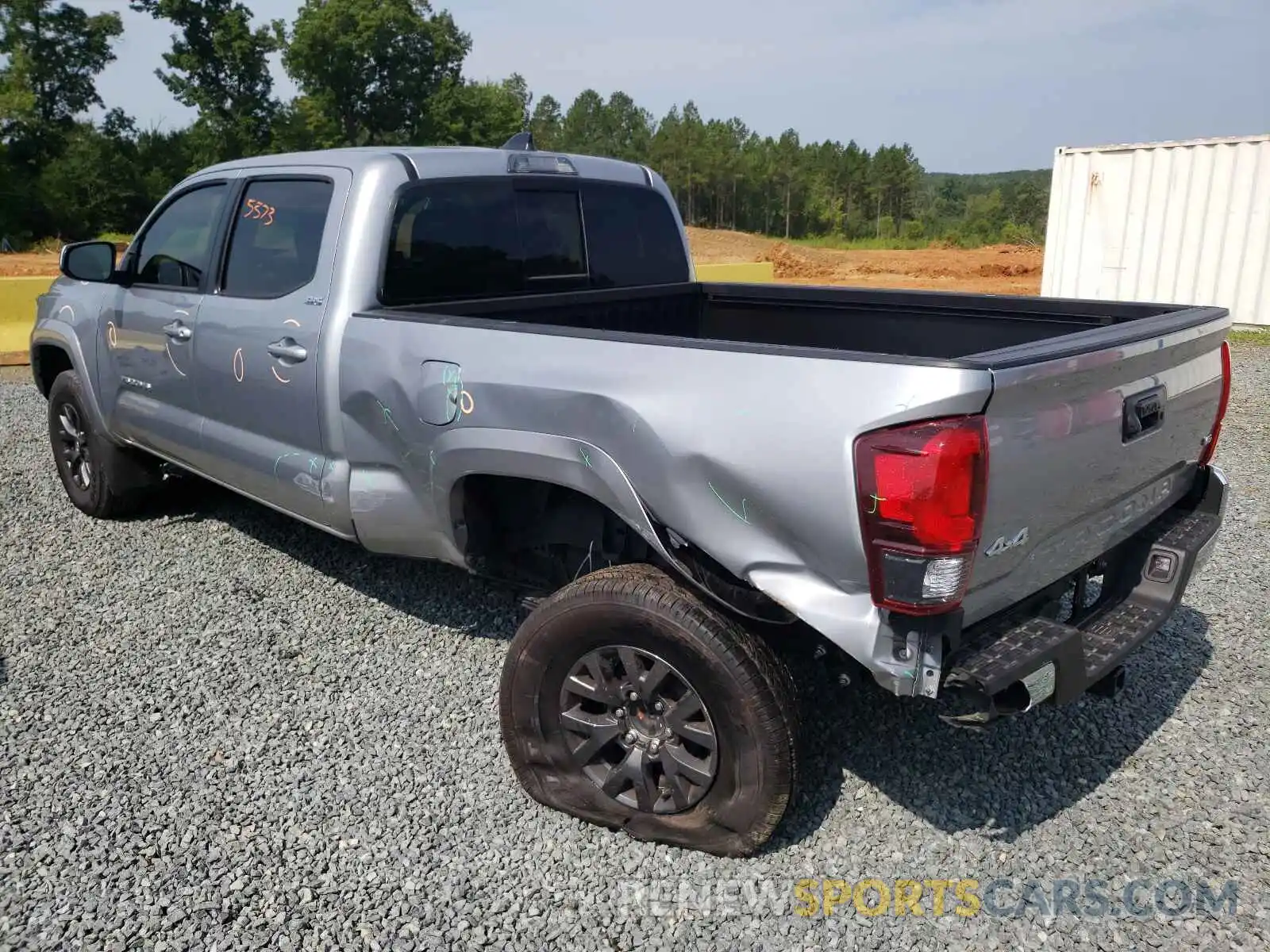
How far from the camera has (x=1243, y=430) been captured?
24.3 feet

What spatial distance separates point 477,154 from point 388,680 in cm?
208

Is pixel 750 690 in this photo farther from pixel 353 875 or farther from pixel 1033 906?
pixel 353 875

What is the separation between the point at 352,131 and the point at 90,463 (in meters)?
63.5

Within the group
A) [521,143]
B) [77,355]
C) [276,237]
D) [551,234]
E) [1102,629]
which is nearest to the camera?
[1102,629]

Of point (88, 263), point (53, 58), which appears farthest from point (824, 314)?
point (53, 58)

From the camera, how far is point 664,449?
242cm

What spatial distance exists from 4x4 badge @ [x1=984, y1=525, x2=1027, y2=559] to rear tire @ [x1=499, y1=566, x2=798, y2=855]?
64 cm

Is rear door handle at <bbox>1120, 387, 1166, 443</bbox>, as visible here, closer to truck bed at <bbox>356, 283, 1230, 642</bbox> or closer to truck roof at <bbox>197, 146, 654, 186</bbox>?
truck bed at <bbox>356, 283, 1230, 642</bbox>

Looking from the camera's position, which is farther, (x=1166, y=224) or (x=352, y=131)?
(x=352, y=131)

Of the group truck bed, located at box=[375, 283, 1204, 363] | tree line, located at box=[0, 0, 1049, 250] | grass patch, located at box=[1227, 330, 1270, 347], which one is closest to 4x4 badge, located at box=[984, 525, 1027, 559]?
truck bed, located at box=[375, 283, 1204, 363]

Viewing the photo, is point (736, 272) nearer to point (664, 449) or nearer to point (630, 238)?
point (630, 238)

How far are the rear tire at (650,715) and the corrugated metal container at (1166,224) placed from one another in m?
11.2

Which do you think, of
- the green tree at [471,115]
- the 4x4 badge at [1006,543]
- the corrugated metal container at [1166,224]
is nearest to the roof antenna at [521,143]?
the 4x4 badge at [1006,543]

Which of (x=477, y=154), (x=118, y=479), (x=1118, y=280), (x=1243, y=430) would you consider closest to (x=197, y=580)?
(x=118, y=479)
